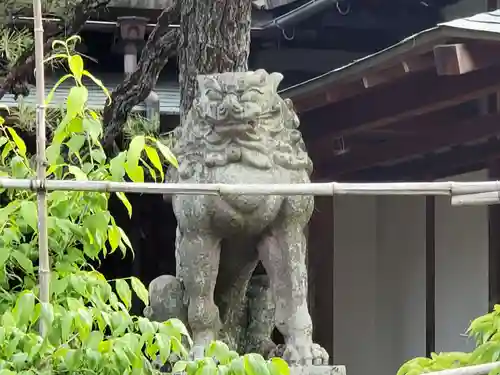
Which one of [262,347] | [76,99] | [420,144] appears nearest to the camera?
[76,99]

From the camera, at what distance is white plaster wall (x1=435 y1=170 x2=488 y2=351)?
264 inches

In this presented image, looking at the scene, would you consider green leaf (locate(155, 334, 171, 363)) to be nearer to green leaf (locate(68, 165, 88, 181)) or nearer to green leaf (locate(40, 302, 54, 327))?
green leaf (locate(40, 302, 54, 327))

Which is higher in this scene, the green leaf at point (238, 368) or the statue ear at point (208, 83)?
the statue ear at point (208, 83)

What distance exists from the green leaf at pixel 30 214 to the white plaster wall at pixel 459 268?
461 cm

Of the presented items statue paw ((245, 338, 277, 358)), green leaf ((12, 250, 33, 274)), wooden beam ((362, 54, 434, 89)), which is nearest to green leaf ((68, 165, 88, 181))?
green leaf ((12, 250, 33, 274))

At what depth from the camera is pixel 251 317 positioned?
3564mm

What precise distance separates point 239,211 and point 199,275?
0.23 metres

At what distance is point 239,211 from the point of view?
3.22 metres

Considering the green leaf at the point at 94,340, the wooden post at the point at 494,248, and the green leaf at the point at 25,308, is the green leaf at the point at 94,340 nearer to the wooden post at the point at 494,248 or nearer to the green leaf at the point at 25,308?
the green leaf at the point at 25,308

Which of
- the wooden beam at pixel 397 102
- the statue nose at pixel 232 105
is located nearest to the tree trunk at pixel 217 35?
the statue nose at pixel 232 105

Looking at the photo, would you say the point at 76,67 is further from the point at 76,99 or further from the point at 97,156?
the point at 97,156

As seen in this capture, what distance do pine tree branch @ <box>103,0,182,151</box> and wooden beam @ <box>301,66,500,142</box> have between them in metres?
1.09

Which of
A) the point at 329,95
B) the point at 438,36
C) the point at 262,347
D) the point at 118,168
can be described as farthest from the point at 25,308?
the point at 329,95

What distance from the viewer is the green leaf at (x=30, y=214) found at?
2.25m
